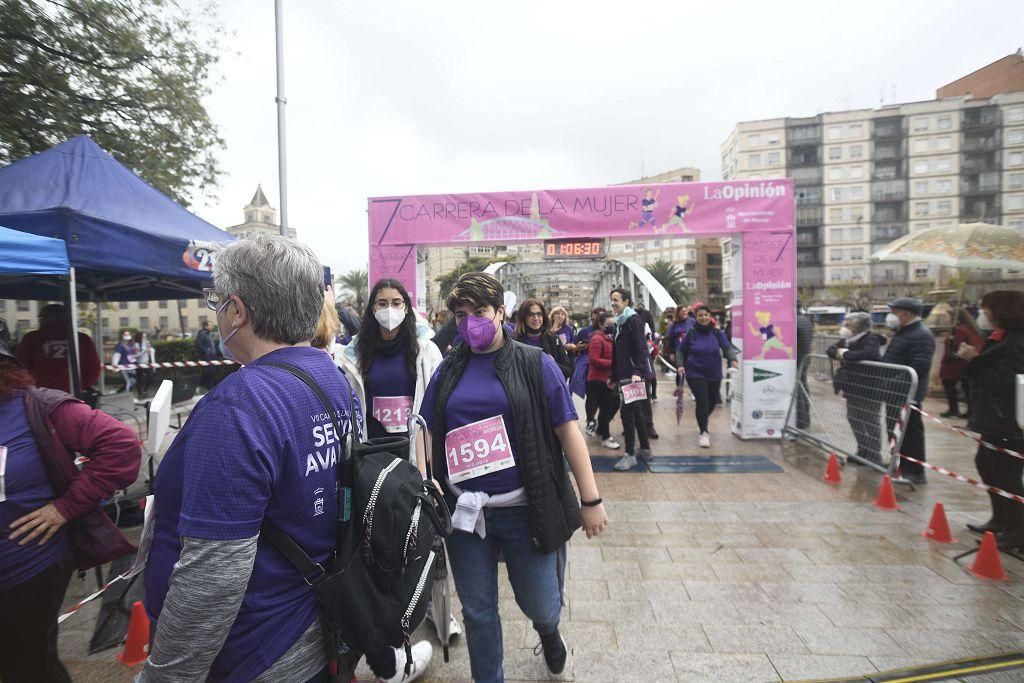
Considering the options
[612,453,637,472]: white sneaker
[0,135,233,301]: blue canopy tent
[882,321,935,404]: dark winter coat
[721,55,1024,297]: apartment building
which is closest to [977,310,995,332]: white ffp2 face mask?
[882,321,935,404]: dark winter coat

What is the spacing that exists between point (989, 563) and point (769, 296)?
4.54 metres

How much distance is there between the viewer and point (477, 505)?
88.3 inches

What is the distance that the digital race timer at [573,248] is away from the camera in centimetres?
793

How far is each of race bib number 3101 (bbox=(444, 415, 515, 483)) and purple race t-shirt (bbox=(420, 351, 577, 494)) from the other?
26 millimetres

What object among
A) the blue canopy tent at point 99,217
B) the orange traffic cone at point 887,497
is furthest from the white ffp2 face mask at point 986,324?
the blue canopy tent at point 99,217

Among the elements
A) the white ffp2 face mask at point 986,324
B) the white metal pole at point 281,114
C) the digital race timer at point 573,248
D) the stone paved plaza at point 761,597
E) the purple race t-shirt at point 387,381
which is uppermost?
the white metal pole at point 281,114

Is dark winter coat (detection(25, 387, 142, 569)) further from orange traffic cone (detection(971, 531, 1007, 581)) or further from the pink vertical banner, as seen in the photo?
the pink vertical banner

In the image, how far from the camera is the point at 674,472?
6.40 metres

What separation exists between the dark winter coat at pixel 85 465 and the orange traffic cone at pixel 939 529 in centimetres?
538

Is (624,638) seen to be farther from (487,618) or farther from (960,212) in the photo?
(960,212)

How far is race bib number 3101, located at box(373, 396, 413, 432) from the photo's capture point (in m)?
3.46

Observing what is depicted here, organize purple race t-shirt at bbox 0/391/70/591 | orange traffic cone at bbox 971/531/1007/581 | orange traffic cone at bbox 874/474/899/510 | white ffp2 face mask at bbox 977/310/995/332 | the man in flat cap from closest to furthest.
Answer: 1. purple race t-shirt at bbox 0/391/70/591
2. orange traffic cone at bbox 971/531/1007/581
3. white ffp2 face mask at bbox 977/310/995/332
4. orange traffic cone at bbox 874/474/899/510
5. the man in flat cap

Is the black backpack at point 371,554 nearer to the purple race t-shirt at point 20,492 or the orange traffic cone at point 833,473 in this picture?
the purple race t-shirt at point 20,492

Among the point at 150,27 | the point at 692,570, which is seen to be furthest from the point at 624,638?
the point at 150,27
